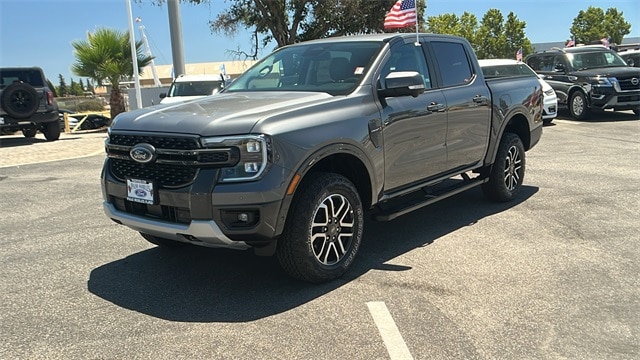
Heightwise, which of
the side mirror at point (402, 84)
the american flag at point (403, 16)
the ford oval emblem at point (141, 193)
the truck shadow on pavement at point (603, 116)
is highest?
the american flag at point (403, 16)

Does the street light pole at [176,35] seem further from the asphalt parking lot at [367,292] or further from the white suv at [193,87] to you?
the asphalt parking lot at [367,292]

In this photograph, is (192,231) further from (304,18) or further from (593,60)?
(304,18)

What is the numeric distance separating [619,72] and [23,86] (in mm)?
15887

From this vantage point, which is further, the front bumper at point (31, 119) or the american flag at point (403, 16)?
the american flag at point (403, 16)

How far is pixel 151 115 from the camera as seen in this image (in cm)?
396

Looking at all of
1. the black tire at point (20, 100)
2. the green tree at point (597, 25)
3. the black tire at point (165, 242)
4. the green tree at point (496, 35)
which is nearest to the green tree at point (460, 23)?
the green tree at point (496, 35)

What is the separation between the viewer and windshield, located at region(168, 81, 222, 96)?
48.7ft

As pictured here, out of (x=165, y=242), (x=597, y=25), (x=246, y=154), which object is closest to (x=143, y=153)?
(x=246, y=154)

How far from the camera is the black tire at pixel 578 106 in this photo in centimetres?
1480

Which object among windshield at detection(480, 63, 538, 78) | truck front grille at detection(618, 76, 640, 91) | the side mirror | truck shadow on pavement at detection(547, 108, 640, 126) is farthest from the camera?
truck shadow on pavement at detection(547, 108, 640, 126)

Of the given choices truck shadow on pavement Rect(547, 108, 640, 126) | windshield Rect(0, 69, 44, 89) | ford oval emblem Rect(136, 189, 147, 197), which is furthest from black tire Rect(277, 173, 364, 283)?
windshield Rect(0, 69, 44, 89)

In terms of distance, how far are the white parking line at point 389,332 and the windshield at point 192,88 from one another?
12179 millimetres

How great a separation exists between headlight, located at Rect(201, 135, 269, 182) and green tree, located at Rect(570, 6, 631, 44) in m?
77.8

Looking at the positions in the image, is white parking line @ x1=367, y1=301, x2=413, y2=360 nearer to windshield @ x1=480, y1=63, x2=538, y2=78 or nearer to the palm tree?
windshield @ x1=480, y1=63, x2=538, y2=78
